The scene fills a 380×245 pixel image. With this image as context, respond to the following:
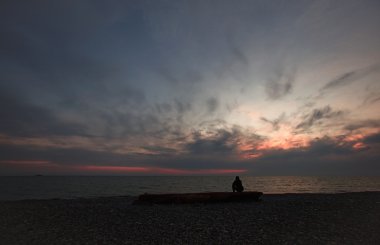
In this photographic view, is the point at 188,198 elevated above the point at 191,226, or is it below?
above

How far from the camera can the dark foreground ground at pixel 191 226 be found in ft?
42.5

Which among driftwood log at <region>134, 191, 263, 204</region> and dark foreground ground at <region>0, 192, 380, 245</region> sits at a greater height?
driftwood log at <region>134, 191, 263, 204</region>

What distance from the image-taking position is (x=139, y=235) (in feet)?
45.3

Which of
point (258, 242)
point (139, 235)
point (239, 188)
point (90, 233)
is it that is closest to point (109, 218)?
point (90, 233)

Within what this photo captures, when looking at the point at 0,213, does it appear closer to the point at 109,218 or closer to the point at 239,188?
the point at 109,218

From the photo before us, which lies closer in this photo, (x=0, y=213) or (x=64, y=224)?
(x=64, y=224)

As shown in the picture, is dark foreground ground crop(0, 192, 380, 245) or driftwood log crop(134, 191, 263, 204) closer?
dark foreground ground crop(0, 192, 380, 245)

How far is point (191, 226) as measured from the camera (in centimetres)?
1541

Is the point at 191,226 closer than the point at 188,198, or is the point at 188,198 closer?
the point at 191,226

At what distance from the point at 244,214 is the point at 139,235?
8117 millimetres

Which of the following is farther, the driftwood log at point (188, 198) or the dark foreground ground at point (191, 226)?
the driftwood log at point (188, 198)

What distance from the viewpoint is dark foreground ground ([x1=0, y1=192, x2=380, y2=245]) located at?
1295 centimetres

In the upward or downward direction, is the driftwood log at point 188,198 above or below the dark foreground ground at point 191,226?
above

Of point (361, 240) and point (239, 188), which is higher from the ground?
point (239, 188)
